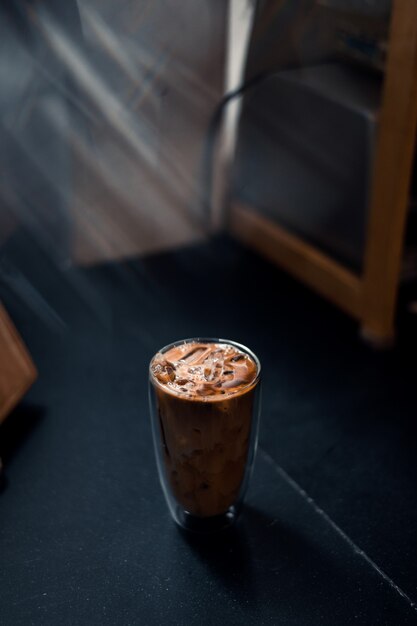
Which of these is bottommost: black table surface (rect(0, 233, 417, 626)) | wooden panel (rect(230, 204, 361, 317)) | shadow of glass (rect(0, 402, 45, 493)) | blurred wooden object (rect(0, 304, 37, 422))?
wooden panel (rect(230, 204, 361, 317))

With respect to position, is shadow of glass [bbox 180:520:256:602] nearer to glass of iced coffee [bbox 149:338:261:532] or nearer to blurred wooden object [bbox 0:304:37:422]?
glass of iced coffee [bbox 149:338:261:532]

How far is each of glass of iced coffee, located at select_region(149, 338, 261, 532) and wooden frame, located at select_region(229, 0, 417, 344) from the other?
56cm

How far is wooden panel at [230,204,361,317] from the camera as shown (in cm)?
164

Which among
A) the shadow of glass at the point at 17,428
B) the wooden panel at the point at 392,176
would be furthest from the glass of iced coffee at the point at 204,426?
the wooden panel at the point at 392,176

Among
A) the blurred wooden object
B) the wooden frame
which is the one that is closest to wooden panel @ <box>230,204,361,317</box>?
the wooden frame

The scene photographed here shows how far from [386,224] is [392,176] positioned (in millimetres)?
99

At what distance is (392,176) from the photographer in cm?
142

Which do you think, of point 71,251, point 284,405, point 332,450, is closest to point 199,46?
point 71,251

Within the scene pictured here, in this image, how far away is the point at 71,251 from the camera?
1.89m

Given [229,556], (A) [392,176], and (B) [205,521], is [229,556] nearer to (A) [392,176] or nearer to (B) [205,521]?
(B) [205,521]

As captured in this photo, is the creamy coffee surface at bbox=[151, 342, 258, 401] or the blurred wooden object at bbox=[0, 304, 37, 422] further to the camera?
the blurred wooden object at bbox=[0, 304, 37, 422]

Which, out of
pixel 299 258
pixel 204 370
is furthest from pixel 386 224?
pixel 204 370

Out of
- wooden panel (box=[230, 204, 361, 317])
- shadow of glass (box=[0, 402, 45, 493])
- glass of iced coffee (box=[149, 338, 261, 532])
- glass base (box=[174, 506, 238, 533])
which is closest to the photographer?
glass of iced coffee (box=[149, 338, 261, 532])

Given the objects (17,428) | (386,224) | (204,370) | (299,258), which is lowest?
(299,258)
